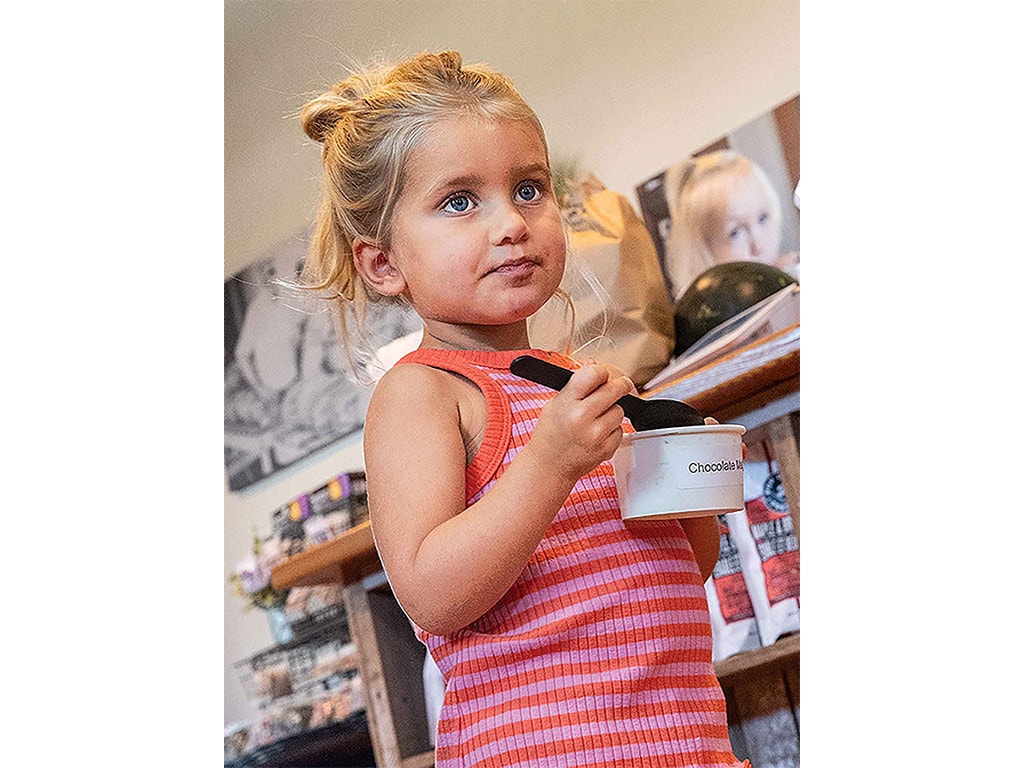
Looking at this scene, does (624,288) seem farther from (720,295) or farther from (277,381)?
(277,381)

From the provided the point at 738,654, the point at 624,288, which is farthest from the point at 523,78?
the point at 738,654

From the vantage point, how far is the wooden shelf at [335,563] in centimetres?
181

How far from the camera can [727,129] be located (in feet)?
7.56

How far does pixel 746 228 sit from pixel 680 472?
5.08 feet

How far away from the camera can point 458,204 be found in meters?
0.84

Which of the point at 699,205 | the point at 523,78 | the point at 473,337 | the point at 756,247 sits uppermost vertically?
the point at 523,78

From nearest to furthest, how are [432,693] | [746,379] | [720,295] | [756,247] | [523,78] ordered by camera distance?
[746,379] → [720,295] → [432,693] → [756,247] → [523,78]

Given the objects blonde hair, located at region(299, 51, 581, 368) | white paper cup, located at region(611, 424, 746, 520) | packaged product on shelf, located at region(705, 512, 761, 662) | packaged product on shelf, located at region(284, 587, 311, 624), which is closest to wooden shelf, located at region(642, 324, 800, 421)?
packaged product on shelf, located at region(705, 512, 761, 662)

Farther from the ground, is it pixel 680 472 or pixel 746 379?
pixel 746 379

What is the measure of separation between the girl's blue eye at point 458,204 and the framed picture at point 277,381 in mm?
2276
